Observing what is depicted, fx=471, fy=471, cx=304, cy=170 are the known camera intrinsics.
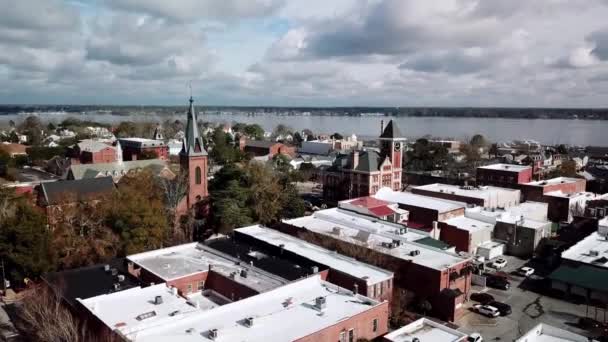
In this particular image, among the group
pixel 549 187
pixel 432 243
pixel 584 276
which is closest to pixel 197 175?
pixel 432 243

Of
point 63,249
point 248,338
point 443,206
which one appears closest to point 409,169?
point 443,206

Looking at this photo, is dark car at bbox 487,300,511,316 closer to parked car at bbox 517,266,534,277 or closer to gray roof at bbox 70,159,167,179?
parked car at bbox 517,266,534,277

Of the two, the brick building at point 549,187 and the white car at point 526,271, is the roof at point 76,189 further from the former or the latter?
the brick building at point 549,187

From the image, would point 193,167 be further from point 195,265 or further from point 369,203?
point 369,203

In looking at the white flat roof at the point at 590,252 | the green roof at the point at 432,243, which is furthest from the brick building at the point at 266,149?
the white flat roof at the point at 590,252

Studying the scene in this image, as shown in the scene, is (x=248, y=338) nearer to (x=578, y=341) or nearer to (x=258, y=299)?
(x=258, y=299)

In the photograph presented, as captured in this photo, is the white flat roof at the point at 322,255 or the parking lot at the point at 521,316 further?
the white flat roof at the point at 322,255
